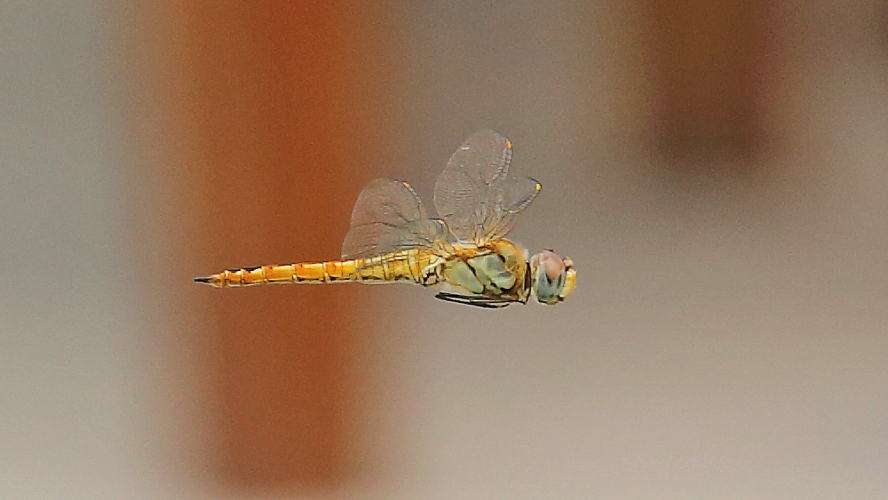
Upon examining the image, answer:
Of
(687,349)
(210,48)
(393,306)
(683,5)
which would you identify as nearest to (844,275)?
(687,349)

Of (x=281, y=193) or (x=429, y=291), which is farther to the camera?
(x=429, y=291)

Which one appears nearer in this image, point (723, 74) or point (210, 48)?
point (210, 48)

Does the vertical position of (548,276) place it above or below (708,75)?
below

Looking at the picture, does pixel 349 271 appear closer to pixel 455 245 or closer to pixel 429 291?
pixel 455 245

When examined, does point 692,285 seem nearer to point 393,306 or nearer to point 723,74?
point 723,74

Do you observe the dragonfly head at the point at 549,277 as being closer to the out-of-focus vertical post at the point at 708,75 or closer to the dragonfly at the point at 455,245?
the dragonfly at the point at 455,245

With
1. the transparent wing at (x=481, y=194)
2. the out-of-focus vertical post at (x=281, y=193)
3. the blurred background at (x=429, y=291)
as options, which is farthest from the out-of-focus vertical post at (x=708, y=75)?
the transparent wing at (x=481, y=194)

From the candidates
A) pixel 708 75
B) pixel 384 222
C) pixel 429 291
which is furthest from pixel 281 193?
pixel 708 75

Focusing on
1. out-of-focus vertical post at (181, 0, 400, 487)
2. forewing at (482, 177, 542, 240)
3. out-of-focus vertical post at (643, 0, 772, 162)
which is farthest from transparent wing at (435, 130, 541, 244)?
out-of-focus vertical post at (643, 0, 772, 162)
